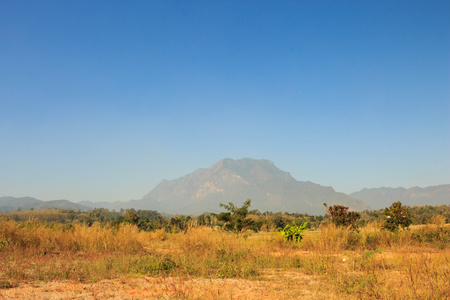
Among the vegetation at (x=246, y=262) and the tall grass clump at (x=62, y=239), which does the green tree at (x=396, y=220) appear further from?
the tall grass clump at (x=62, y=239)

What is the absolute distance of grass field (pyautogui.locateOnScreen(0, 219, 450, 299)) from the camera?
21.1 ft

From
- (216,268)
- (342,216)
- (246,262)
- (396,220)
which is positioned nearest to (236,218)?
(342,216)

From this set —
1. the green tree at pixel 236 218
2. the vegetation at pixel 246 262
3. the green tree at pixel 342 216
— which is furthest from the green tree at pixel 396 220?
the green tree at pixel 236 218

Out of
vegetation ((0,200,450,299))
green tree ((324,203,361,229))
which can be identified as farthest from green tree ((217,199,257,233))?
green tree ((324,203,361,229))

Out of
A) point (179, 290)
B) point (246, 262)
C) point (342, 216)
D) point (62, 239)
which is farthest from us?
point (342, 216)

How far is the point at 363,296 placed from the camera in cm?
579

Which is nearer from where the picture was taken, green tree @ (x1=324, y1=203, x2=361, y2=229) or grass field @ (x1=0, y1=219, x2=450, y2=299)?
grass field @ (x1=0, y1=219, x2=450, y2=299)

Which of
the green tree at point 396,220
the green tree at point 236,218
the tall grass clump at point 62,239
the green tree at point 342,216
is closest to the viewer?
the tall grass clump at point 62,239

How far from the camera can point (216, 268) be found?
30.5ft

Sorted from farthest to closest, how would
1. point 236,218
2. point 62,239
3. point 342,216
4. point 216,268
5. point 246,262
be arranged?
1. point 236,218
2. point 342,216
3. point 62,239
4. point 246,262
5. point 216,268

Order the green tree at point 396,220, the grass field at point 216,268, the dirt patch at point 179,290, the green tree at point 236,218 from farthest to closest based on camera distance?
the green tree at point 236,218, the green tree at point 396,220, the grass field at point 216,268, the dirt patch at point 179,290

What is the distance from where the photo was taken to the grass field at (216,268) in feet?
21.1

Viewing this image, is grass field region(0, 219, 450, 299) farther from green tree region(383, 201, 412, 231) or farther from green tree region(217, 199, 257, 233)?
green tree region(217, 199, 257, 233)

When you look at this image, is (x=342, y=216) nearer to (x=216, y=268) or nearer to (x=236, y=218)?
(x=236, y=218)
